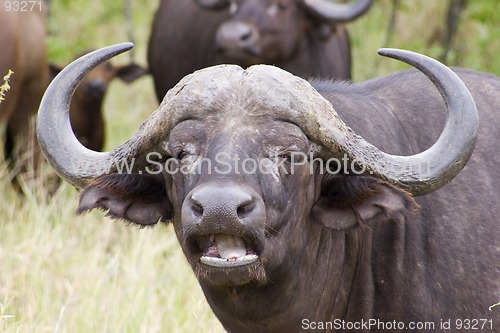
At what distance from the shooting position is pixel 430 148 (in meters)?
4.31

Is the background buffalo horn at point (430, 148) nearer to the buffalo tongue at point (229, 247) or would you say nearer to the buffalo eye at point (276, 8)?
the buffalo tongue at point (229, 247)

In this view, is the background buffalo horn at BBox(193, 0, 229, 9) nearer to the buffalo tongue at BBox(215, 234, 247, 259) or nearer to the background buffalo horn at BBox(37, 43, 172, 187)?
the background buffalo horn at BBox(37, 43, 172, 187)

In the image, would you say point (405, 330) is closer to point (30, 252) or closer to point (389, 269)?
point (389, 269)

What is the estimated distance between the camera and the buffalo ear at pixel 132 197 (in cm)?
454

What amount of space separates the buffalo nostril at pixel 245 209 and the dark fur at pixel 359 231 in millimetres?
223

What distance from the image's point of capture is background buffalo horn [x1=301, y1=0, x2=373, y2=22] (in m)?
11.2

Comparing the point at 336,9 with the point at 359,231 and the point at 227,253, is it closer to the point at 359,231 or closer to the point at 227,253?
the point at 359,231

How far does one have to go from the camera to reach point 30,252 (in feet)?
23.1

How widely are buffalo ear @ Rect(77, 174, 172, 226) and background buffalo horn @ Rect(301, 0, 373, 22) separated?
689cm

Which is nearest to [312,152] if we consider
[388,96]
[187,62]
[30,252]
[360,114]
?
[360,114]

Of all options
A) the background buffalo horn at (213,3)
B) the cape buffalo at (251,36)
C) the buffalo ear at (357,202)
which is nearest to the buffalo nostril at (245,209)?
the buffalo ear at (357,202)

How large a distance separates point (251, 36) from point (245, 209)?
6952mm

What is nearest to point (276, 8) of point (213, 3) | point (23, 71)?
point (213, 3)

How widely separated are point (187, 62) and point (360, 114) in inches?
282
